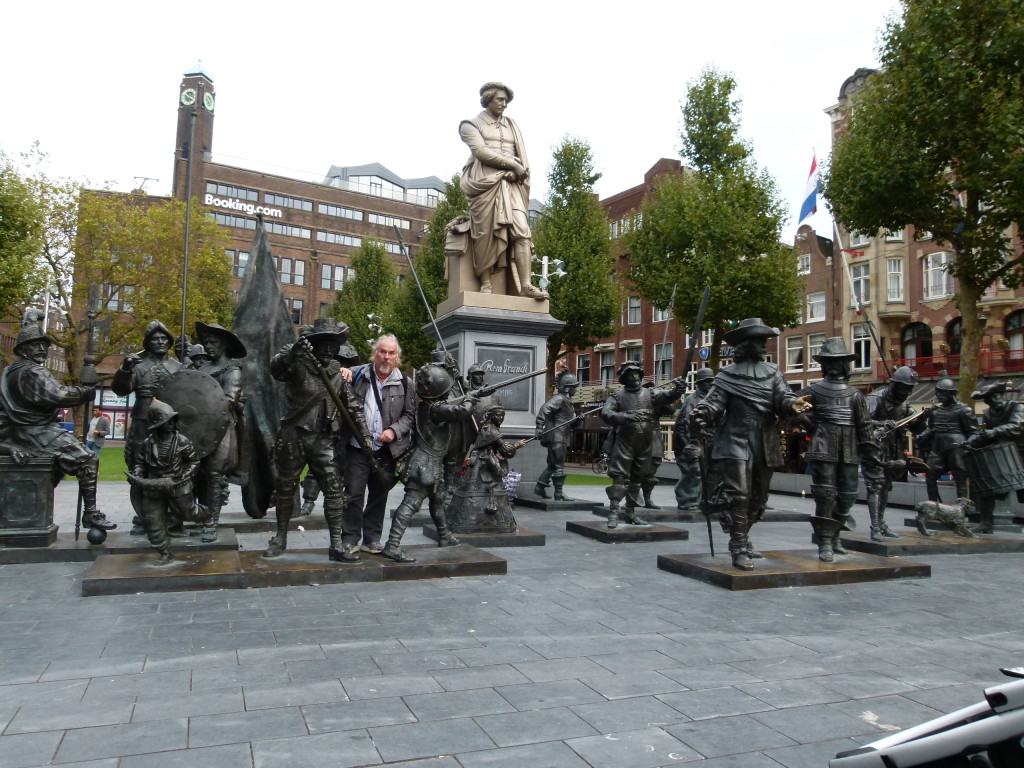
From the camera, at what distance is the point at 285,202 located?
6831cm

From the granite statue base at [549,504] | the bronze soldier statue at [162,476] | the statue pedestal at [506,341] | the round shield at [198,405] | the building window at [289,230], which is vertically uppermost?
the building window at [289,230]

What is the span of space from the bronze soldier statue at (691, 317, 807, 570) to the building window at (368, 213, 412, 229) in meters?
68.2

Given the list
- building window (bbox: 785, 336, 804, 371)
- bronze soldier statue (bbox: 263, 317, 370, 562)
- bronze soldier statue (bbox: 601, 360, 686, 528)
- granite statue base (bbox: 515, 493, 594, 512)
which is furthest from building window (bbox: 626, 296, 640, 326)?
bronze soldier statue (bbox: 263, 317, 370, 562)

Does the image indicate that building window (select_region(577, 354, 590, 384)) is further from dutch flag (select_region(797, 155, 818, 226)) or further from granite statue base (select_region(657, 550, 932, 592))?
granite statue base (select_region(657, 550, 932, 592))

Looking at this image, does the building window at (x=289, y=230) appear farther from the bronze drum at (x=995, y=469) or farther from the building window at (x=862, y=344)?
the bronze drum at (x=995, y=469)

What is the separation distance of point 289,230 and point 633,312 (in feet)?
109

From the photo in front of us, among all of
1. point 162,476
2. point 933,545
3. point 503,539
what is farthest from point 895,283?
point 162,476

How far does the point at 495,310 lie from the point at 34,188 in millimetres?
27603

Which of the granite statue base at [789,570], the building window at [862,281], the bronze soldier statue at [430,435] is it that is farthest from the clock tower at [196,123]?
the granite statue base at [789,570]

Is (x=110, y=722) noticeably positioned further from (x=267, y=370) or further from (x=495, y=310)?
(x=495, y=310)

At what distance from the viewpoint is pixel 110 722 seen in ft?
11.5

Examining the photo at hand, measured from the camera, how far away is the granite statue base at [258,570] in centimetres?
611

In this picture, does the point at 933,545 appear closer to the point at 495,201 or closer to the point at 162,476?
the point at 162,476

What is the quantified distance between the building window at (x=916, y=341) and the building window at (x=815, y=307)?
422cm
